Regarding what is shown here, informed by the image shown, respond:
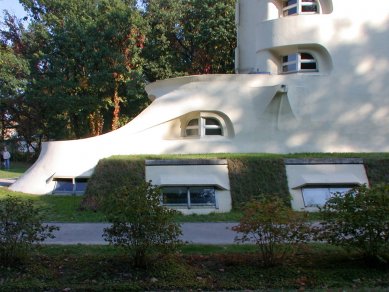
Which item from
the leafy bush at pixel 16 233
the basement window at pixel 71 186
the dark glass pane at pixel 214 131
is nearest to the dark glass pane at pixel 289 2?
the dark glass pane at pixel 214 131

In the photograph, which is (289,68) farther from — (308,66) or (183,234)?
(183,234)

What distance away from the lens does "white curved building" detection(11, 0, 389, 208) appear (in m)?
15.5

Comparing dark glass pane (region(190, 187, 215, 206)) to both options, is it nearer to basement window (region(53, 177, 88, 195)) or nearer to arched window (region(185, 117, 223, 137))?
arched window (region(185, 117, 223, 137))

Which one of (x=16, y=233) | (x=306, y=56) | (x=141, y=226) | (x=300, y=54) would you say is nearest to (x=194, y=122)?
(x=300, y=54)

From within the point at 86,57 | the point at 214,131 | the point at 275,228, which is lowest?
the point at 275,228

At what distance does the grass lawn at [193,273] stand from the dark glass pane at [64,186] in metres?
8.72

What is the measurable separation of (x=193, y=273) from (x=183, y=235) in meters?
2.90

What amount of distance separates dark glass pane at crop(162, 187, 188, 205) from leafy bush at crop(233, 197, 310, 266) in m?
6.11

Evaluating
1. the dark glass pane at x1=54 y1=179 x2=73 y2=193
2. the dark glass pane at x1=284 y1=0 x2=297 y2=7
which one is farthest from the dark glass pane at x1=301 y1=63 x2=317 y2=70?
the dark glass pane at x1=54 y1=179 x2=73 y2=193

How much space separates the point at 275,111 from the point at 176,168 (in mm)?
4562

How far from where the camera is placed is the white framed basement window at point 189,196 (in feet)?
42.0

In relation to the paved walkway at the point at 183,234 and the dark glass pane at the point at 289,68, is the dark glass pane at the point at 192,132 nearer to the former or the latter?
the dark glass pane at the point at 289,68

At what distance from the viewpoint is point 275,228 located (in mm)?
6609

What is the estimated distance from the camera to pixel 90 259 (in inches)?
280
